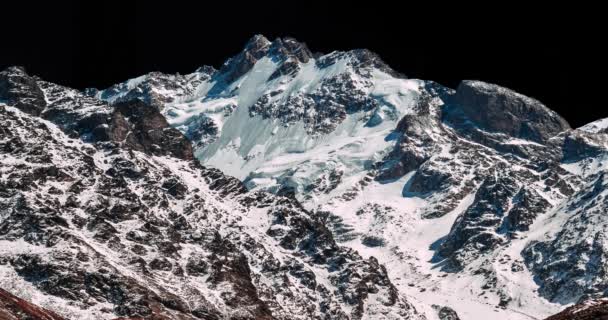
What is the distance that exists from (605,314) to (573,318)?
339cm

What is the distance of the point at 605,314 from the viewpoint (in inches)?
5098

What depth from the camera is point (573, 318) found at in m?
130
